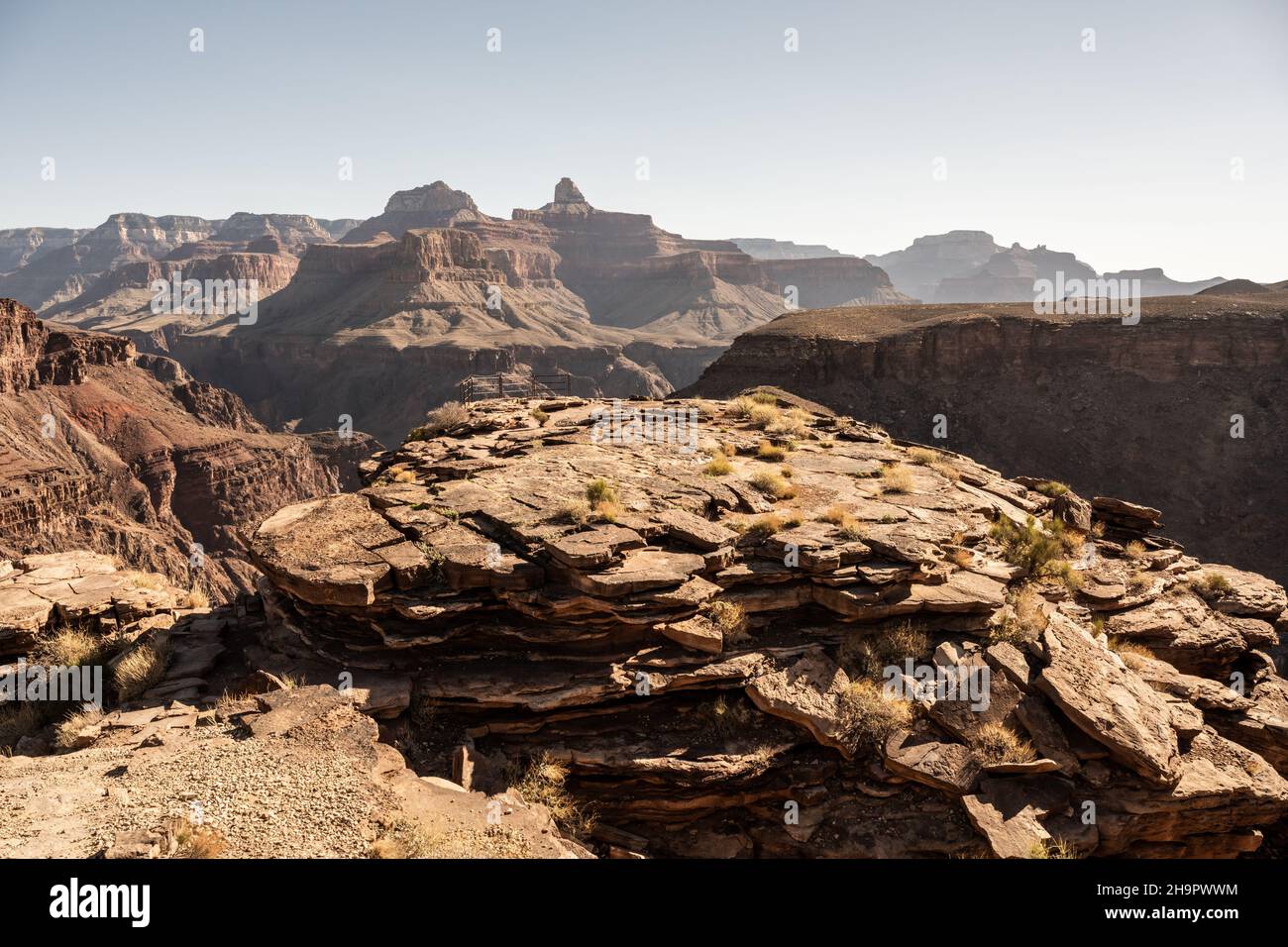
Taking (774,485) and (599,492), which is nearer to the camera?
(599,492)

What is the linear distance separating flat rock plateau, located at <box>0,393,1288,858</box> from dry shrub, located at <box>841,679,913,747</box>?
3cm

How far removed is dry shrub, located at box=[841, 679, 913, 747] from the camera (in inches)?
406

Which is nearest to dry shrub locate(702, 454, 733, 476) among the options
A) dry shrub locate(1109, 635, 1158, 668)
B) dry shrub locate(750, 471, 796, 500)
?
dry shrub locate(750, 471, 796, 500)

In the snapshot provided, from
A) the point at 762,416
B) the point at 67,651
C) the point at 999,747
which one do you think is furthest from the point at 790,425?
the point at 67,651

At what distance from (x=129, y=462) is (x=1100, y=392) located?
6777 cm

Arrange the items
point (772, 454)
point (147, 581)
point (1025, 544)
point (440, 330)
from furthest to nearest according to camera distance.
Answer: point (440, 330)
point (772, 454)
point (147, 581)
point (1025, 544)

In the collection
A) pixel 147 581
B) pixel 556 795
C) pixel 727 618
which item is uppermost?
pixel 727 618

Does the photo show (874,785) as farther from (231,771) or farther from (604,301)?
(604,301)

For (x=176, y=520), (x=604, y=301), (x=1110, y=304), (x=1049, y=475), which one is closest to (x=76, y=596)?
(x=1049, y=475)

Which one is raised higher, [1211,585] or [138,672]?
[138,672]

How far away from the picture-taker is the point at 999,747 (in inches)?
398

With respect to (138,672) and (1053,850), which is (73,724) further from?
(1053,850)

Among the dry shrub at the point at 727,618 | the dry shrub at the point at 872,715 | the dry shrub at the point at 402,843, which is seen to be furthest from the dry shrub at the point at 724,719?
the dry shrub at the point at 402,843

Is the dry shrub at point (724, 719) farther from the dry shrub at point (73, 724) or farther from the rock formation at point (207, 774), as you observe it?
the dry shrub at point (73, 724)
